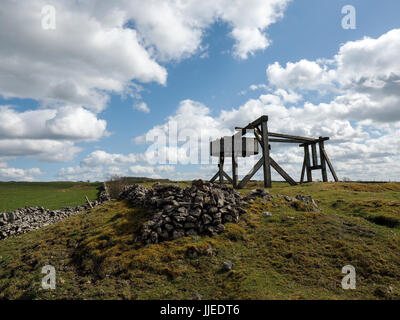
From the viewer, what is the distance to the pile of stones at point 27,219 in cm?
1848

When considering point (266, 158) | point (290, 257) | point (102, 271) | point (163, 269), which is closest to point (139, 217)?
point (102, 271)

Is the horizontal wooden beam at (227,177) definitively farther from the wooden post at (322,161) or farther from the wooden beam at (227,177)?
the wooden post at (322,161)

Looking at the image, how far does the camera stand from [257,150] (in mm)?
22625

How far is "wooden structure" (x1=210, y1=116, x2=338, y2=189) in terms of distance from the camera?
2136 cm

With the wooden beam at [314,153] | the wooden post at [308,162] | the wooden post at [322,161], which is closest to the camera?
the wooden post at [322,161]

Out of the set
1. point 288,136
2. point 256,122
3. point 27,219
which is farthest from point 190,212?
point 27,219

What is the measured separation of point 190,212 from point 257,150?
43.8 feet

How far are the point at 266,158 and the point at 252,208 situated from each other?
895 centimetres

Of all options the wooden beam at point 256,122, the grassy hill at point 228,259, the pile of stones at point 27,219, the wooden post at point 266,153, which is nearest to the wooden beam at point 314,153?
the wooden post at point 266,153

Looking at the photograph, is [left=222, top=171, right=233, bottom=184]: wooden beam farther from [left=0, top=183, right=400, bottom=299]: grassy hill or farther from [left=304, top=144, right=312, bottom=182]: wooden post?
[left=0, top=183, right=400, bottom=299]: grassy hill

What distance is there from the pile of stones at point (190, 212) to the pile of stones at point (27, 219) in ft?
41.1

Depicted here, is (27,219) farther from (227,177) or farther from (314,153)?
(314,153)

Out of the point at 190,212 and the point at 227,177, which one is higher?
the point at 227,177
